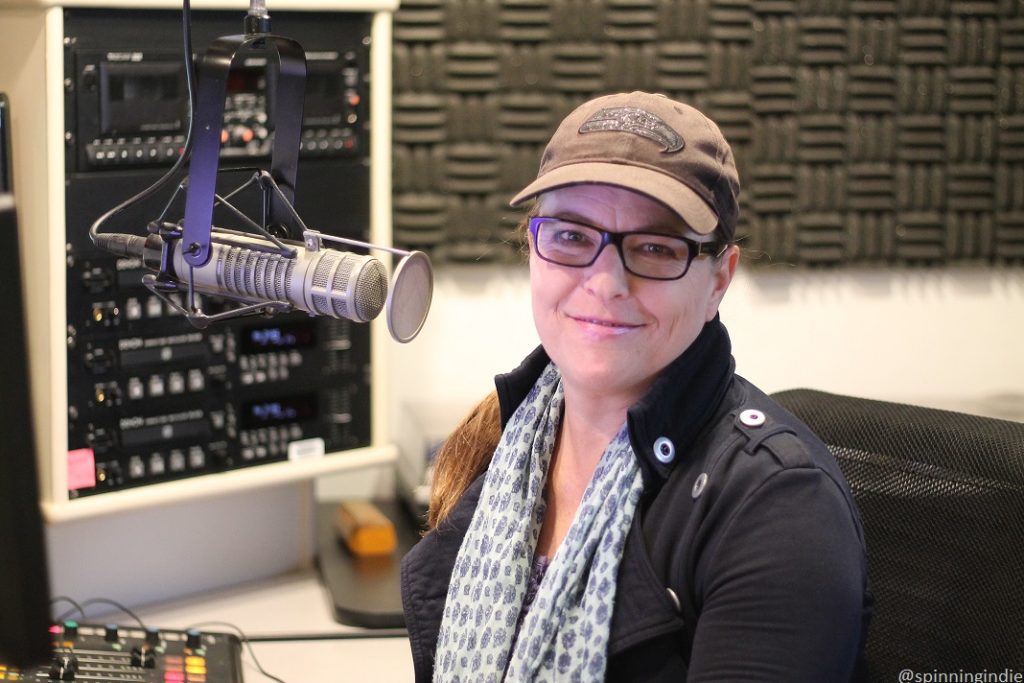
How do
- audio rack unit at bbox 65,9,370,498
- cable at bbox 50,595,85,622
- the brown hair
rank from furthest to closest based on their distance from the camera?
1. cable at bbox 50,595,85,622
2. audio rack unit at bbox 65,9,370,498
3. the brown hair

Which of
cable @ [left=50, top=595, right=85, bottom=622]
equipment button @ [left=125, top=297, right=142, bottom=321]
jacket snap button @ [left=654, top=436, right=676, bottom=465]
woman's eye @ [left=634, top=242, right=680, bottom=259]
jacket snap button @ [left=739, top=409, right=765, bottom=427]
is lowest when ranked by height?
cable @ [left=50, top=595, right=85, bottom=622]

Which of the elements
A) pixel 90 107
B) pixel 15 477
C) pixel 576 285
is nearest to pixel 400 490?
pixel 90 107

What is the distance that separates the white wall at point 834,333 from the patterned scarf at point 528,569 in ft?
3.34

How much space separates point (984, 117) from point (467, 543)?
6.12 feet

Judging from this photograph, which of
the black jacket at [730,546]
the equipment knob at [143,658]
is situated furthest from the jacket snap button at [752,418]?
the equipment knob at [143,658]

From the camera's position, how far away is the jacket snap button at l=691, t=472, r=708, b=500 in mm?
1241

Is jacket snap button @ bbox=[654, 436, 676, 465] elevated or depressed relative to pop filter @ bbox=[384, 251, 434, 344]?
depressed

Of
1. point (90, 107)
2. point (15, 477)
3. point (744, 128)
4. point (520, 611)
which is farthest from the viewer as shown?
point (744, 128)

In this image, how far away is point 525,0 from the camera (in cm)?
243

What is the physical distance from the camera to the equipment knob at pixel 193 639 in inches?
70.6

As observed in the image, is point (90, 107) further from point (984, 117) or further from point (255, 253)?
point (984, 117)

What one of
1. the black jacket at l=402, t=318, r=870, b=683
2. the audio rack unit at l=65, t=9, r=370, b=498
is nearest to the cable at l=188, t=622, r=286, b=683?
the audio rack unit at l=65, t=9, r=370, b=498

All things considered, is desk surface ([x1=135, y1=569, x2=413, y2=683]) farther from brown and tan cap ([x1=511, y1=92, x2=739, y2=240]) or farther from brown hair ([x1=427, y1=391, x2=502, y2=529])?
brown and tan cap ([x1=511, y1=92, x2=739, y2=240])

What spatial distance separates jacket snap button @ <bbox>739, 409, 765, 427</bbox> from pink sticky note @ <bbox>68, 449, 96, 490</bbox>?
Result: 1066 millimetres
